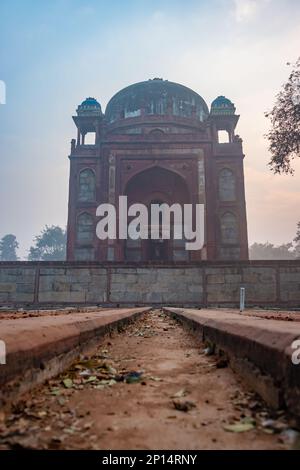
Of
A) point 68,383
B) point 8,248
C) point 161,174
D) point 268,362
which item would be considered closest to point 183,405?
point 268,362

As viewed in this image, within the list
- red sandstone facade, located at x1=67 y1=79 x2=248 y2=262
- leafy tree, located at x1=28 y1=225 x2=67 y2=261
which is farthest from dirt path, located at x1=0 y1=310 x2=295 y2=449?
leafy tree, located at x1=28 y1=225 x2=67 y2=261

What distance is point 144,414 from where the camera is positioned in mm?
1250

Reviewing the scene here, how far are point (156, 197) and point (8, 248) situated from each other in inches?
2314

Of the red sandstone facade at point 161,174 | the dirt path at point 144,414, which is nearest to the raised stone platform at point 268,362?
the dirt path at point 144,414

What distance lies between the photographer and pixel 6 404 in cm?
123

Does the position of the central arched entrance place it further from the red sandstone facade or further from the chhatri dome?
the chhatri dome

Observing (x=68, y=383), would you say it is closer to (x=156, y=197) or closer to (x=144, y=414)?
(x=144, y=414)

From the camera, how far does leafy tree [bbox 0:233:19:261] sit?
233ft

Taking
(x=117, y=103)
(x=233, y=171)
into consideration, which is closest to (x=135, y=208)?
(x=233, y=171)

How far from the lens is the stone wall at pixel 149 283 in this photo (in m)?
11.1

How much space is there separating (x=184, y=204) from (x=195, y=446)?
772 inches

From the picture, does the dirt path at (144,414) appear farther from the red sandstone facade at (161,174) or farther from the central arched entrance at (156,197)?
the central arched entrance at (156,197)

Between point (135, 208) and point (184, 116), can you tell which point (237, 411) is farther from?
point (184, 116)
